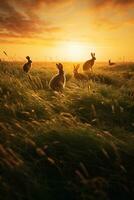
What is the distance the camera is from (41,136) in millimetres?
6215

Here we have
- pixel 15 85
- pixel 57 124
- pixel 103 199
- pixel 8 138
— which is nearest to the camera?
pixel 103 199

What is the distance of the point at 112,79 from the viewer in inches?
619

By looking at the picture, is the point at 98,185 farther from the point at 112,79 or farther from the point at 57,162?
the point at 112,79

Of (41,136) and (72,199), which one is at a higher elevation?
(41,136)

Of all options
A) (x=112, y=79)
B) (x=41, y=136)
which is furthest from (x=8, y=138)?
(x=112, y=79)

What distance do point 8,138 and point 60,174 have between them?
102 cm

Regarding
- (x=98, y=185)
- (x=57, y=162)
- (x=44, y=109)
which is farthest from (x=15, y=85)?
(x=98, y=185)

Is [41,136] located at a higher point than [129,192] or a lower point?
higher

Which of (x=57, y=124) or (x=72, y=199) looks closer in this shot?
(x=72, y=199)

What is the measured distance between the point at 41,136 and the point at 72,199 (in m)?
1.25

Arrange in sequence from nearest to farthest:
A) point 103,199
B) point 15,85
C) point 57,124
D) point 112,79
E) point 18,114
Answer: point 103,199
point 57,124
point 18,114
point 15,85
point 112,79

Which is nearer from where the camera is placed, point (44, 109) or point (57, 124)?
point (57, 124)

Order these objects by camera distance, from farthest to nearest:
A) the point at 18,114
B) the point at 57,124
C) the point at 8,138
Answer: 1. the point at 18,114
2. the point at 57,124
3. the point at 8,138

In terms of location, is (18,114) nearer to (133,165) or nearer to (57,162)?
(57,162)
